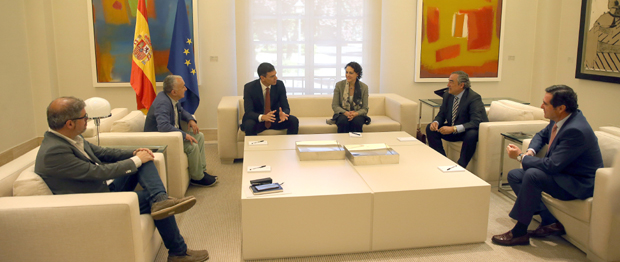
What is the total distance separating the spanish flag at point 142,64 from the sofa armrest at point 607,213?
5.29 meters

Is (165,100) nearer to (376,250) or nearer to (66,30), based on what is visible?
(376,250)

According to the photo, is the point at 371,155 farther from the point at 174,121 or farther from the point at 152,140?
the point at 174,121

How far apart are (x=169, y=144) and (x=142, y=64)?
250 cm

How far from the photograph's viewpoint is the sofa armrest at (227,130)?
5.62 metres

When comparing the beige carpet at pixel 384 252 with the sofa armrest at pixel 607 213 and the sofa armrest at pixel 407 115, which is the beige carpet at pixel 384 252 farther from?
the sofa armrest at pixel 407 115

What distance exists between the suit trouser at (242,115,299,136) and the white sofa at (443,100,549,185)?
203 cm

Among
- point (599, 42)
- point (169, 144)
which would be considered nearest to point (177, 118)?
point (169, 144)

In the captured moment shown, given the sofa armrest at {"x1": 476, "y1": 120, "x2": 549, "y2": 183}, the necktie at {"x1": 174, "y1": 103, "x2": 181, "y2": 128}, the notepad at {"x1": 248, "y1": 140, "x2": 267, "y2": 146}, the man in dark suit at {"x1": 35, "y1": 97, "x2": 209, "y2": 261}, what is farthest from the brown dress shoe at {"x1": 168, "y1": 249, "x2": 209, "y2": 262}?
the sofa armrest at {"x1": 476, "y1": 120, "x2": 549, "y2": 183}

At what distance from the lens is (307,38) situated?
729cm

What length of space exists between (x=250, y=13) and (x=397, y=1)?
2.22m

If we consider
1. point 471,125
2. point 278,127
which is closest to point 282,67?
point 278,127

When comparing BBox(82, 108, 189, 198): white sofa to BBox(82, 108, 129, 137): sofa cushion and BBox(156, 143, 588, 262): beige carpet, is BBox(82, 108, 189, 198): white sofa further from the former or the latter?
BBox(156, 143, 588, 262): beige carpet

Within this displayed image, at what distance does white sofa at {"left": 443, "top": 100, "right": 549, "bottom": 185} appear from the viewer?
4746mm

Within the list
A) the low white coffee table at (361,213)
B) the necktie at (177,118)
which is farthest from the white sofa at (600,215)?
the necktie at (177,118)
